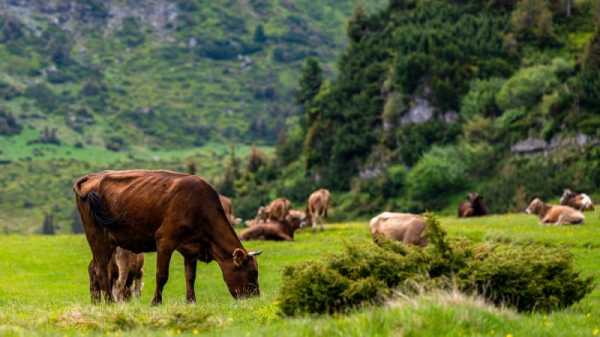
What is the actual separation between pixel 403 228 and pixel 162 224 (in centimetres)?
1300

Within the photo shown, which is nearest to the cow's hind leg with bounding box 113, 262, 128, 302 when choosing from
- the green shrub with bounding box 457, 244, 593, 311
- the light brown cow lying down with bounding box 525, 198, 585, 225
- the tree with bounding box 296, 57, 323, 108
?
the green shrub with bounding box 457, 244, 593, 311

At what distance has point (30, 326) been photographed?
17.0 m

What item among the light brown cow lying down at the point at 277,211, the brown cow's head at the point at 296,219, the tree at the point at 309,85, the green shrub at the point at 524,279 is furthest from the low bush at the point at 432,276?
the tree at the point at 309,85

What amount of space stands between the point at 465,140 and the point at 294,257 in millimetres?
67979

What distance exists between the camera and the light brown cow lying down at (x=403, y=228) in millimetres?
33469

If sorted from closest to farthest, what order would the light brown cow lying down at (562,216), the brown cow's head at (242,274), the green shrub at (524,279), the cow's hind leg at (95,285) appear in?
the green shrub at (524,279), the brown cow's head at (242,274), the cow's hind leg at (95,285), the light brown cow lying down at (562,216)

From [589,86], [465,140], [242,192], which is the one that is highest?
[589,86]

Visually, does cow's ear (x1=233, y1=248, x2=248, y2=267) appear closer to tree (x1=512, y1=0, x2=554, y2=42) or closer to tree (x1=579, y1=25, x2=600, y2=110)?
tree (x1=579, y1=25, x2=600, y2=110)

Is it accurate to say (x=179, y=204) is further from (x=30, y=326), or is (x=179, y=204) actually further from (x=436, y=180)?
(x=436, y=180)

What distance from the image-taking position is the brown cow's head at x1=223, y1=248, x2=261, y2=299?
23328 mm

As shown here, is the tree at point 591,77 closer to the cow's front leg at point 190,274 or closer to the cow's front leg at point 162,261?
the cow's front leg at point 190,274

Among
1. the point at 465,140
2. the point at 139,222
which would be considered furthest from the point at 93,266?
the point at 465,140

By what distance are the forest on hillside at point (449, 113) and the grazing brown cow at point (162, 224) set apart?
187 feet

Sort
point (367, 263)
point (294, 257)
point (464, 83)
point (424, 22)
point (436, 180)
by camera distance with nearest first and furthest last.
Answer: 1. point (367, 263)
2. point (294, 257)
3. point (436, 180)
4. point (464, 83)
5. point (424, 22)
